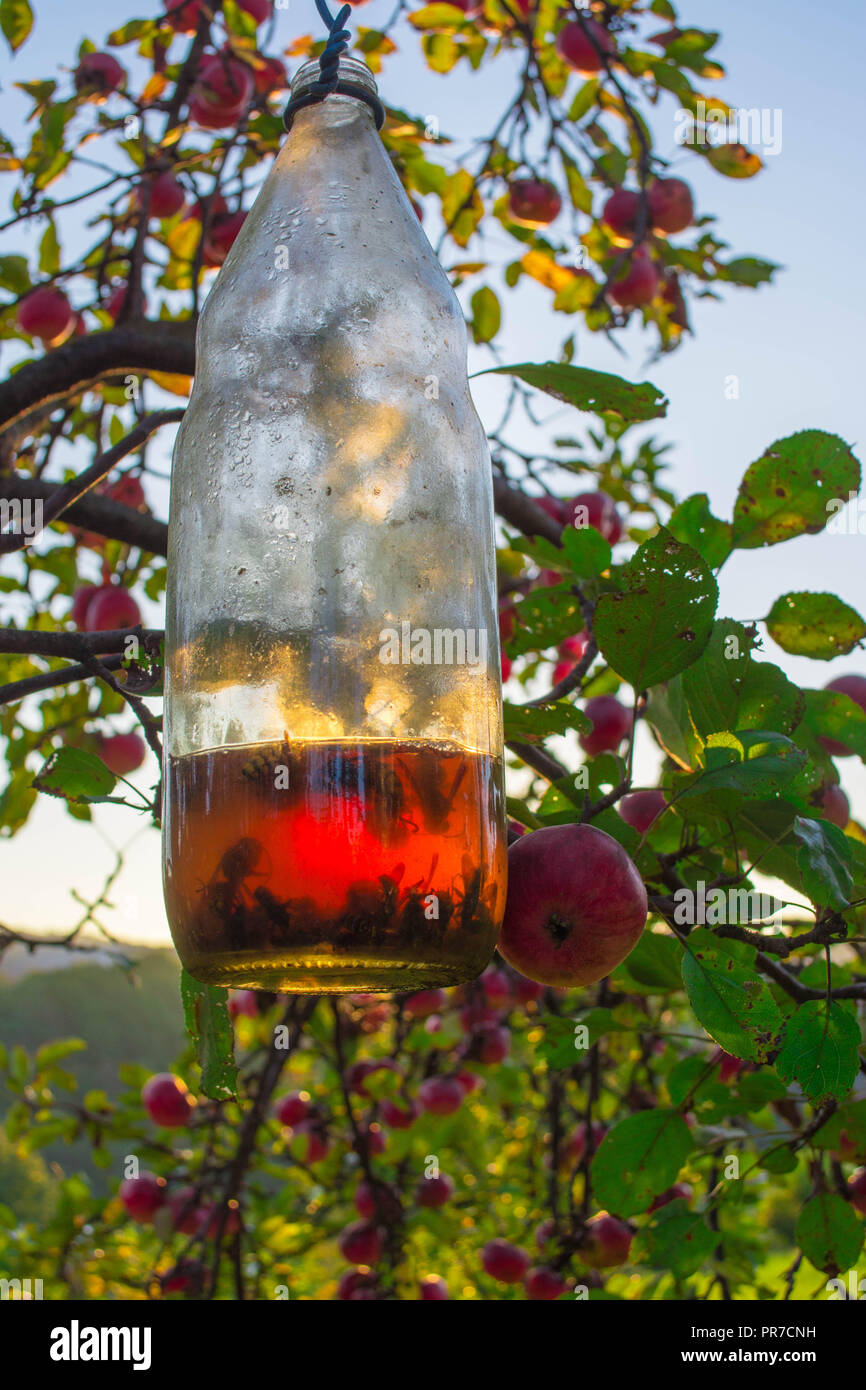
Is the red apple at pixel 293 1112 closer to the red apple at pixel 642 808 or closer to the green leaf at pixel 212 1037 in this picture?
the red apple at pixel 642 808

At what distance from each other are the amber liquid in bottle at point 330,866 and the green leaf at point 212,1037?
26cm

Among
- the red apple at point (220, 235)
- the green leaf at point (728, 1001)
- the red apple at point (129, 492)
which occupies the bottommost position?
the green leaf at point (728, 1001)

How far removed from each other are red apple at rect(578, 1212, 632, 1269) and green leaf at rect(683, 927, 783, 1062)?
67.1 inches

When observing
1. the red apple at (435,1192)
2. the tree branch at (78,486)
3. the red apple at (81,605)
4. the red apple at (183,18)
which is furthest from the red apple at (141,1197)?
the red apple at (183,18)

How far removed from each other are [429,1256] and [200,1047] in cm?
328

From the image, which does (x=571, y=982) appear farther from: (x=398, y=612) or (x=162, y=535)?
(x=162, y=535)

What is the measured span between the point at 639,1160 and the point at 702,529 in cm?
68

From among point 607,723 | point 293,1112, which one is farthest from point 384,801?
point 293,1112

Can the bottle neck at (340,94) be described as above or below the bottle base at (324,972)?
above

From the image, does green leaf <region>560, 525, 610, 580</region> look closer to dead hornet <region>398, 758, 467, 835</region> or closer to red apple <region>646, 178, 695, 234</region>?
dead hornet <region>398, 758, 467, 835</region>

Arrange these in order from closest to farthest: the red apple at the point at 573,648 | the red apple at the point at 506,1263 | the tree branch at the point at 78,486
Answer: the tree branch at the point at 78,486, the red apple at the point at 573,648, the red apple at the point at 506,1263

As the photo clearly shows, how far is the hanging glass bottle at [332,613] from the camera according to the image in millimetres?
616

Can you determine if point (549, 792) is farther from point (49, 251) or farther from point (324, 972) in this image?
point (49, 251)
